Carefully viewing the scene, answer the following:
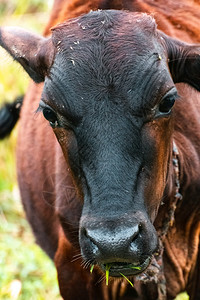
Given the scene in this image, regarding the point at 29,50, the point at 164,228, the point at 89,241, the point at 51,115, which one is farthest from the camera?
the point at 164,228

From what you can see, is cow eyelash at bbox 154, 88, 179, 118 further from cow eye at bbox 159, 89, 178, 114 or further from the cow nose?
the cow nose

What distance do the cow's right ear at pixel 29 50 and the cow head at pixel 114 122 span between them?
7.4 inches

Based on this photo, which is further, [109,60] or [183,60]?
[183,60]

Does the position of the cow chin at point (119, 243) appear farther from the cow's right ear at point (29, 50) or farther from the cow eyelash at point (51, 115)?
the cow's right ear at point (29, 50)

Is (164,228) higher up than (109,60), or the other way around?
(109,60)

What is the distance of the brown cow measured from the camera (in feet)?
15.9

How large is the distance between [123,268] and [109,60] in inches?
47.2

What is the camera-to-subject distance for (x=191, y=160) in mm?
5949

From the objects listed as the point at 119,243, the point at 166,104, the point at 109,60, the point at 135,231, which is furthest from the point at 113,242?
the point at 109,60

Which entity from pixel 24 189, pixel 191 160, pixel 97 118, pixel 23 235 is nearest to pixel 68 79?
pixel 97 118

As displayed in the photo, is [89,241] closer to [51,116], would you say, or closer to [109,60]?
[51,116]

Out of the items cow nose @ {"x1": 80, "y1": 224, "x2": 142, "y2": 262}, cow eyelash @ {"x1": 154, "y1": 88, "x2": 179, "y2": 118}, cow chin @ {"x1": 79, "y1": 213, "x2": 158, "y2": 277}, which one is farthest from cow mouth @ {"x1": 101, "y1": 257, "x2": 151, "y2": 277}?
cow eyelash @ {"x1": 154, "y1": 88, "x2": 179, "y2": 118}

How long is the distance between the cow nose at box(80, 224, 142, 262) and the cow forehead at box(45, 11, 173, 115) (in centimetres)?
74

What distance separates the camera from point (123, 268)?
192 inches
